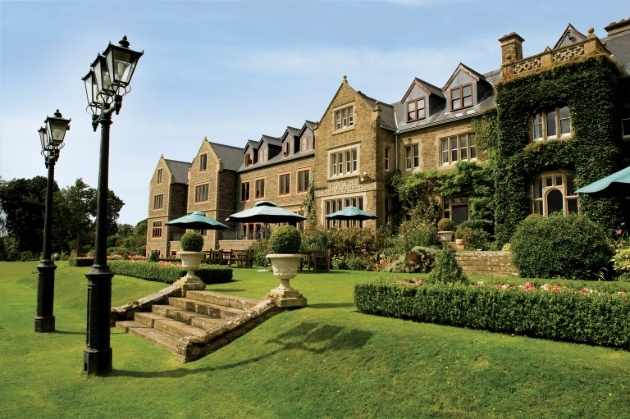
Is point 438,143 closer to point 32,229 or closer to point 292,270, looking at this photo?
point 292,270

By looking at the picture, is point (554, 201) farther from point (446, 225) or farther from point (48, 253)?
point (48, 253)

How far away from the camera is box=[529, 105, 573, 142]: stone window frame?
21.5 meters

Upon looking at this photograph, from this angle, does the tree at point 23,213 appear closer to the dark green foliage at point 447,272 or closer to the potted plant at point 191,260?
the potted plant at point 191,260

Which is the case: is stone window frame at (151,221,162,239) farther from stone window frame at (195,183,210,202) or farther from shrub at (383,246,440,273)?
shrub at (383,246,440,273)

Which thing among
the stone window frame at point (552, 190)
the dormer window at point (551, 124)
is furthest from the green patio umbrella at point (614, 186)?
the dormer window at point (551, 124)

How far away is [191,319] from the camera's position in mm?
10344

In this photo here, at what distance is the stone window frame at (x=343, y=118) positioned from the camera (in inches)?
1212

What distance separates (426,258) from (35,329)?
13324 mm

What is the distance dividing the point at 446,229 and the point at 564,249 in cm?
1118

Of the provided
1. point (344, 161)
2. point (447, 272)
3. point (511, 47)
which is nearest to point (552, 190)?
point (511, 47)

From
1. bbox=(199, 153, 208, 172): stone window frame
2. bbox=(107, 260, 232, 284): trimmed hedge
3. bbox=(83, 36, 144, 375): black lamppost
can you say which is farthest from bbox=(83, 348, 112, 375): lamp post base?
bbox=(199, 153, 208, 172): stone window frame

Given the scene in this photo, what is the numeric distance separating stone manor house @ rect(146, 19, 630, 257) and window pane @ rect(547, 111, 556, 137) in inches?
2.0

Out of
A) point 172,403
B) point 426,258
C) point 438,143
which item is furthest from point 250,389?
point 438,143

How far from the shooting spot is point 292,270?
30.8 ft
